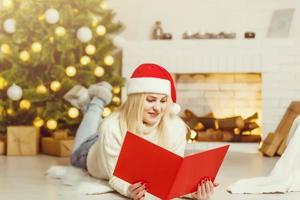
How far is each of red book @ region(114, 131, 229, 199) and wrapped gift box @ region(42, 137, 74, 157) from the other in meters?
2.53

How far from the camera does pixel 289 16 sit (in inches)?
213

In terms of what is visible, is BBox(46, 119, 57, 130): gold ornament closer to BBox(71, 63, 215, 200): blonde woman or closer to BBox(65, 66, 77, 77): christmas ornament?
BBox(65, 66, 77, 77): christmas ornament

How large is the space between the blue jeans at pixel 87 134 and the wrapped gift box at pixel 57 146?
38.4 inches

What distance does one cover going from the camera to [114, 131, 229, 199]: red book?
83.5 inches

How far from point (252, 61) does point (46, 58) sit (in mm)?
1732

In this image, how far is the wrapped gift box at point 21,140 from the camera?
190 inches

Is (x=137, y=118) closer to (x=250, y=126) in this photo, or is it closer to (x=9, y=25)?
(x=9, y=25)

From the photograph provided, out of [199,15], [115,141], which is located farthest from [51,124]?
[115,141]

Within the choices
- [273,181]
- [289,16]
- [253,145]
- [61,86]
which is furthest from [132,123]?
[289,16]

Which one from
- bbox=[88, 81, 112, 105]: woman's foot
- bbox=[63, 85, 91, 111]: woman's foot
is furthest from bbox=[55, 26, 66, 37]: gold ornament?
bbox=[88, 81, 112, 105]: woman's foot

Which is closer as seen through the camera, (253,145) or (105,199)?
(105,199)

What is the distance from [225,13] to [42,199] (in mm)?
3252

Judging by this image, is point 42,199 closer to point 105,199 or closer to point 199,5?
point 105,199

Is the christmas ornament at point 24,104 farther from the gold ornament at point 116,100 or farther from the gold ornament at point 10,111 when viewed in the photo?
the gold ornament at point 116,100
